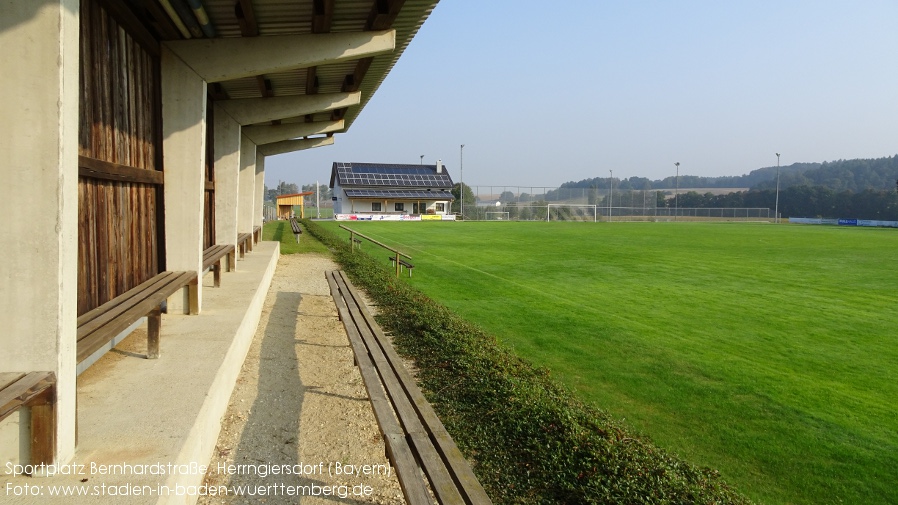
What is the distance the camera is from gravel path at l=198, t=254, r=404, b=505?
14.1ft

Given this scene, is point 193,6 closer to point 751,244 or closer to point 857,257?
point 857,257

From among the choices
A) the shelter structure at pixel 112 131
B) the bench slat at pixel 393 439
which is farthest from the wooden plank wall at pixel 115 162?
the bench slat at pixel 393 439

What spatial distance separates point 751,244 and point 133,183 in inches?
1037

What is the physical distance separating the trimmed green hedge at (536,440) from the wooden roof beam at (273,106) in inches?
256

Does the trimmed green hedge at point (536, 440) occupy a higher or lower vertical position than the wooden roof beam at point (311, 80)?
Result: lower

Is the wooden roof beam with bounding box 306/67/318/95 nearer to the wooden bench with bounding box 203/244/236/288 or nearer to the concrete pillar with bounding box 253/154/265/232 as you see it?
the wooden bench with bounding box 203/244/236/288

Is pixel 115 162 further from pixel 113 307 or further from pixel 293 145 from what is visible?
pixel 293 145

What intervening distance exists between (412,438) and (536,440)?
3.40 feet

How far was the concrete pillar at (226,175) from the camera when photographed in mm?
12281

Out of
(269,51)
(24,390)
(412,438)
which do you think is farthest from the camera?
(269,51)

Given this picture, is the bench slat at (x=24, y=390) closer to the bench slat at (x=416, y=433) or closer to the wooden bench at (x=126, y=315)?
the wooden bench at (x=126, y=315)

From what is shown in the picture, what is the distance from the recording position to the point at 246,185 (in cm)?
1750

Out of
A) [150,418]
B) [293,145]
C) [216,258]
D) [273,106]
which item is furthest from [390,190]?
[150,418]

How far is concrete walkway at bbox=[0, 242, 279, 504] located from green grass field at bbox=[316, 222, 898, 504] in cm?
333
